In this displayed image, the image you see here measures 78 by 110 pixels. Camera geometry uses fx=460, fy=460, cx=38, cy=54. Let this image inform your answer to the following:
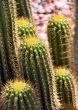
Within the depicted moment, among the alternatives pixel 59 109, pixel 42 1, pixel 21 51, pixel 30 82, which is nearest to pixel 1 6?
pixel 21 51

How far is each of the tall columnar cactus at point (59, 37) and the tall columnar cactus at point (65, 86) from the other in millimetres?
380

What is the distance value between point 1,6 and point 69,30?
0.99m

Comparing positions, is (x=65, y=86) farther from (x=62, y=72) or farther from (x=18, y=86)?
(x=18, y=86)

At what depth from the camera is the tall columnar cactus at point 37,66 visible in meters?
4.38

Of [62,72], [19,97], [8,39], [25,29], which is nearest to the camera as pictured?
[19,97]

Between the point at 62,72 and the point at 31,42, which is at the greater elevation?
the point at 31,42

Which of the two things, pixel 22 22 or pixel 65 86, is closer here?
pixel 65 86

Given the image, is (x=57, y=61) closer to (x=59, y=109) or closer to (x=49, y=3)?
(x=59, y=109)

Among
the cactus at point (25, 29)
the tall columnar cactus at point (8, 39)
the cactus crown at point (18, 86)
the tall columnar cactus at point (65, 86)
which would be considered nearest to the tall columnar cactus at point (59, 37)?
the cactus at point (25, 29)

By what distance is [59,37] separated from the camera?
521 centimetres

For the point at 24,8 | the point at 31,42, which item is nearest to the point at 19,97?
the point at 31,42

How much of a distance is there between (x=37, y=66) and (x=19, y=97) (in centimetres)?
46

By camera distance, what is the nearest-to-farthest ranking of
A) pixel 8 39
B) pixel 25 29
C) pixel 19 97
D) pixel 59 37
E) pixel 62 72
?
1. pixel 19 97
2. pixel 8 39
3. pixel 62 72
4. pixel 25 29
5. pixel 59 37

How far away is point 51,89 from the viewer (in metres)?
4.55
